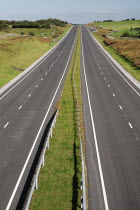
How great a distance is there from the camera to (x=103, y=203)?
1473 centimetres

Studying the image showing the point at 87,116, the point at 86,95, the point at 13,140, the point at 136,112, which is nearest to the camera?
the point at 13,140

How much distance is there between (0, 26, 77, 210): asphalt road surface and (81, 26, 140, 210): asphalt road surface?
4250 mm

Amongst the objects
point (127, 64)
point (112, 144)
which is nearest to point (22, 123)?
point (112, 144)

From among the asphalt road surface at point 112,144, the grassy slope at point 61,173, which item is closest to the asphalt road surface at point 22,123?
the grassy slope at point 61,173

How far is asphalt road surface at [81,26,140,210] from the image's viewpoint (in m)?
15.5

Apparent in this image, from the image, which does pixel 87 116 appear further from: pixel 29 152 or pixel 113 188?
pixel 113 188

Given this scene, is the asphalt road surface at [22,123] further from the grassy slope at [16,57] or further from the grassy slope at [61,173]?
the grassy slope at [16,57]

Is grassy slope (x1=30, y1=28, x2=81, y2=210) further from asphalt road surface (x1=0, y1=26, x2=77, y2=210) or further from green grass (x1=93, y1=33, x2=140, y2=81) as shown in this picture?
green grass (x1=93, y1=33, x2=140, y2=81)

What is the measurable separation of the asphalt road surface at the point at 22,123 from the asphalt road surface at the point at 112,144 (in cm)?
425

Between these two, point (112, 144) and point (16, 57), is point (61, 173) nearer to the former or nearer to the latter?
point (112, 144)

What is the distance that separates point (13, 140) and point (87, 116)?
930cm

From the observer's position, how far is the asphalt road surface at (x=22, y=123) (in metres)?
16.6

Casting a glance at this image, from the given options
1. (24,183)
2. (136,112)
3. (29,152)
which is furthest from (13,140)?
(136,112)

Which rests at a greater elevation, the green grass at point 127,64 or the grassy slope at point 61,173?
the grassy slope at point 61,173
